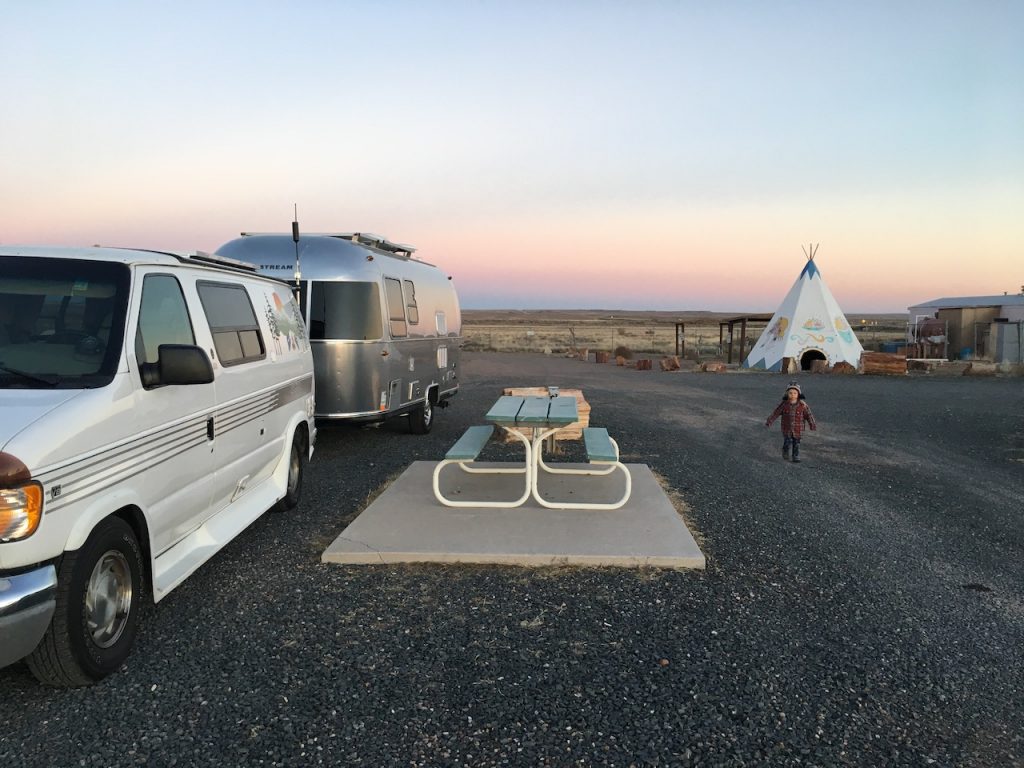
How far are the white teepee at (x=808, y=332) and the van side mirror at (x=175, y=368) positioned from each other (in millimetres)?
22242

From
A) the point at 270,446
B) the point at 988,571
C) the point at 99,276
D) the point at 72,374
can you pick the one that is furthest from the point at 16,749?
the point at 988,571

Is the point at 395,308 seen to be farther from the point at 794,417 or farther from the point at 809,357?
the point at 809,357

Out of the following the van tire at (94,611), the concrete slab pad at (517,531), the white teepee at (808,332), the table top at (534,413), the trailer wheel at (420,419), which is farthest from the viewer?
the white teepee at (808,332)

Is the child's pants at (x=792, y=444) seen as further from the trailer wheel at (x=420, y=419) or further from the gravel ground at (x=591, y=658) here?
the trailer wheel at (x=420, y=419)

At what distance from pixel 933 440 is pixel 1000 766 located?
364 inches

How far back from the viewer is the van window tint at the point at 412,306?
32.9 feet

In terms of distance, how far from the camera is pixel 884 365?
22.4 meters

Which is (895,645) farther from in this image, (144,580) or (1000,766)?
(144,580)

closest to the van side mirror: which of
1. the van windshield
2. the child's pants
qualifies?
the van windshield

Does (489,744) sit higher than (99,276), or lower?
lower

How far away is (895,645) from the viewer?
401cm

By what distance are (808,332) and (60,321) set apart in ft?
78.5

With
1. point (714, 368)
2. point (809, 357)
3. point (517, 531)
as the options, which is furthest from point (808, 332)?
point (517, 531)

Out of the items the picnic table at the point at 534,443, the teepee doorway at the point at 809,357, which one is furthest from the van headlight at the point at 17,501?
the teepee doorway at the point at 809,357
